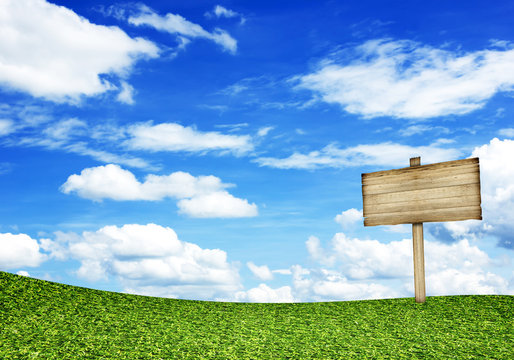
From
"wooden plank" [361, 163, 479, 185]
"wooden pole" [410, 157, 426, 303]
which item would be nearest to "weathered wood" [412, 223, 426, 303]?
"wooden pole" [410, 157, 426, 303]

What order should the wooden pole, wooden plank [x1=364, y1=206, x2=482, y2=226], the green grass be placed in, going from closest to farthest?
the green grass < wooden plank [x1=364, y1=206, x2=482, y2=226] < the wooden pole

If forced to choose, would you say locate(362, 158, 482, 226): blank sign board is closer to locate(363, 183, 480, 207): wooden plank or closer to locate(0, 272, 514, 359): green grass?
locate(363, 183, 480, 207): wooden plank

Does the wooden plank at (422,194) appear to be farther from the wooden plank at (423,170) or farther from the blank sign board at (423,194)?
the wooden plank at (423,170)

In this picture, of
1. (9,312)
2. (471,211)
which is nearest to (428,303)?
(471,211)

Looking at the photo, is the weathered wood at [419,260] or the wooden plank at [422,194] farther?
the weathered wood at [419,260]

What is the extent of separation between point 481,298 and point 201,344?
7.39 m

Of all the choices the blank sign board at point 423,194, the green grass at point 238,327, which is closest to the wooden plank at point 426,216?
the blank sign board at point 423,194

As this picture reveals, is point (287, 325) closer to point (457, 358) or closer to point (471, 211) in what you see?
point (457, 358)

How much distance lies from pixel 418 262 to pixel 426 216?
1065mm

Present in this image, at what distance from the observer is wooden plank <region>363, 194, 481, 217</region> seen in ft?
34.4

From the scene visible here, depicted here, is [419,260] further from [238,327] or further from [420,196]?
[238,327]

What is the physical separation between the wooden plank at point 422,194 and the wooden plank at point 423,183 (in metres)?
0.07

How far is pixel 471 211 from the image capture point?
34.4 ft

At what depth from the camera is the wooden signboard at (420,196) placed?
1052 cm
